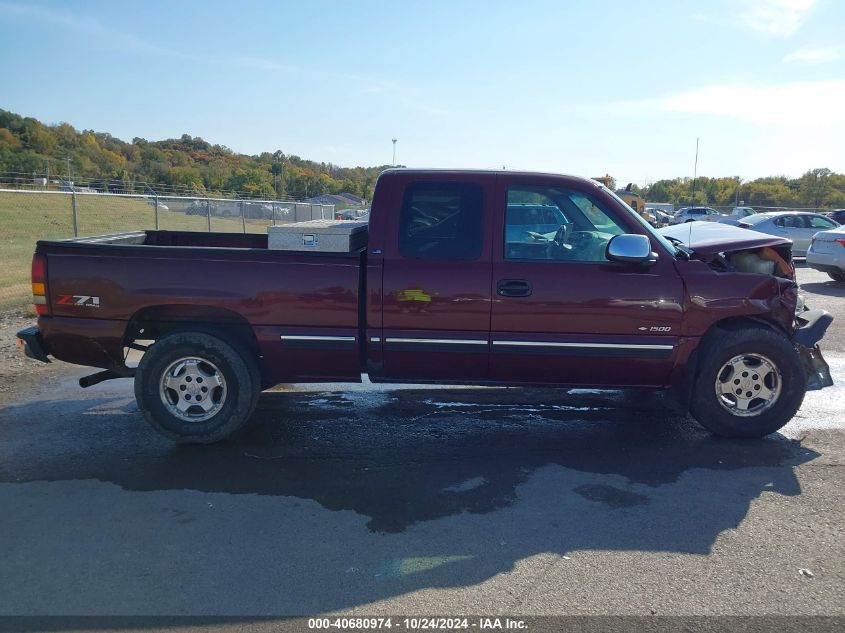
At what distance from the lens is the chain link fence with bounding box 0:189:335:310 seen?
18781 millimetres

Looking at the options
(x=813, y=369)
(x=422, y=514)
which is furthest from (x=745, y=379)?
(x=422, y=514)

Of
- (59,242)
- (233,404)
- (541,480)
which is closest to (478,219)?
(541,480)

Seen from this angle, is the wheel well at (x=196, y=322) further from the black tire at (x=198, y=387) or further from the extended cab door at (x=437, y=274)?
the extended cab door at (x=437, y=274)

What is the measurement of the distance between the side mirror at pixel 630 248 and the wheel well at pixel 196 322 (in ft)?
8.95

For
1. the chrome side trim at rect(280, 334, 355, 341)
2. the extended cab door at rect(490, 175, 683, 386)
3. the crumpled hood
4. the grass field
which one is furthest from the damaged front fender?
the grass field

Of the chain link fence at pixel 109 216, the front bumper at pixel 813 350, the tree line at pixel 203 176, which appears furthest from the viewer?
the tree line at pixel 203 176

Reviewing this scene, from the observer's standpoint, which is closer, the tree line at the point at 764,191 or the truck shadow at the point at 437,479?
the truck shadow at the point at 437,479

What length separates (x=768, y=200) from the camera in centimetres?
5150

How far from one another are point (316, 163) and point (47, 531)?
87059 millimetres

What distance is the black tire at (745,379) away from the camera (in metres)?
5.18

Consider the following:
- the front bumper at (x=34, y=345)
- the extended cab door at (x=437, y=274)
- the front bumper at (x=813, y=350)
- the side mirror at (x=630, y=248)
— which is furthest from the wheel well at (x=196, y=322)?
the front bumper at (x=813, y=350)

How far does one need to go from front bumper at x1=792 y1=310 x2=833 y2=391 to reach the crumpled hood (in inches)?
27.5

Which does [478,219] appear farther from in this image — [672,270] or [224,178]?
[224,178]

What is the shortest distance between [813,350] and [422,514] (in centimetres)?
369
